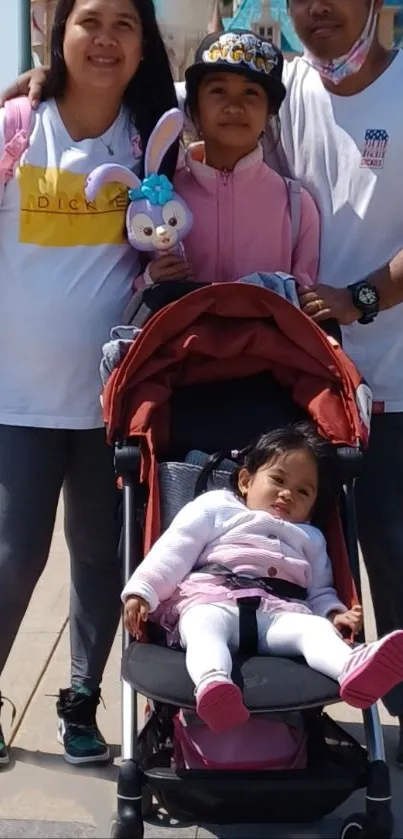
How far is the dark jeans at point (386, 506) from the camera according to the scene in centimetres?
356

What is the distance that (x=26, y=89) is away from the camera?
346 centimetres

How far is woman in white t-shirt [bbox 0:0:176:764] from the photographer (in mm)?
3273

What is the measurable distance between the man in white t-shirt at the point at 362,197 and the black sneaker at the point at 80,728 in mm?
914

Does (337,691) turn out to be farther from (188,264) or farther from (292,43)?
(292,43)

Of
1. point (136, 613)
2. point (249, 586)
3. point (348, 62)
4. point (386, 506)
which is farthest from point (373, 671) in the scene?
point (348, 62)

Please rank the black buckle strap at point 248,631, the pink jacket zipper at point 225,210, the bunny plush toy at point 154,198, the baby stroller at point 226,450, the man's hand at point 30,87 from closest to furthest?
the baby stroller at point 226,450, the black buckle strap at point 248,631, the bunny plush toy at point 154,198, the man's hand at point 30,87, the pink jacket zipper at point 225,210

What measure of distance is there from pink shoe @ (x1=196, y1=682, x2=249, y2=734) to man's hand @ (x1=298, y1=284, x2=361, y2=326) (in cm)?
115

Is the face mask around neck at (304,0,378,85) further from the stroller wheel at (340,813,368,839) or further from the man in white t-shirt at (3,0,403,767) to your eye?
the stroller wheel at (340,813,368,839)

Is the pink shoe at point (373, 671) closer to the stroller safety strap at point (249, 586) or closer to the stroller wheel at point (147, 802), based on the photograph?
the stroller safety strap at point (249, 586)

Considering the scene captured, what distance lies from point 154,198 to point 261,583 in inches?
42.4

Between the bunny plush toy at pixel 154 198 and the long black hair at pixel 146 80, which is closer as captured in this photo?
the bunny plush toy at pixel 154 198

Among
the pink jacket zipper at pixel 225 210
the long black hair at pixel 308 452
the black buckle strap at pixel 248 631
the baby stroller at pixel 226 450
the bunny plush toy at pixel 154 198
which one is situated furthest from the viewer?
the pink jacket zipper at pixel 225 210

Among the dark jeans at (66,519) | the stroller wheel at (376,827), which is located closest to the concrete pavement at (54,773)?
the dark jeans at (66,519)

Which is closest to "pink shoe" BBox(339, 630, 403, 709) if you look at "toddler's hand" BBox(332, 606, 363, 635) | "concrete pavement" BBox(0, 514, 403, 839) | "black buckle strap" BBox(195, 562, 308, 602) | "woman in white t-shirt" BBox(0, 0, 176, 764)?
"toddler's hand" BBox(332, 606, 363, 635)
